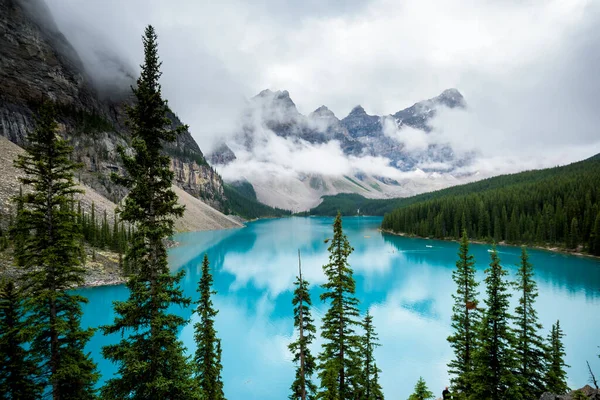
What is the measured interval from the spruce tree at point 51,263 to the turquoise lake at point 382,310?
13.2 meters

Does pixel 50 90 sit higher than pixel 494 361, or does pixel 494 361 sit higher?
pixel 50 90

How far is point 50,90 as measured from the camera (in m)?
114

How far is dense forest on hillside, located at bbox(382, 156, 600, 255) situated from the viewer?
75.5 metres

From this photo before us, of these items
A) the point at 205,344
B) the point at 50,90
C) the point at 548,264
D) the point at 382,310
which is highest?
the point at 50,90

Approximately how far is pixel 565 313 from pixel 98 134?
149 m

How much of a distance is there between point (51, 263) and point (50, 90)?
142 m

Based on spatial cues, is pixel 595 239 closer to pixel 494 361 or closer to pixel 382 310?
pixel 382 310

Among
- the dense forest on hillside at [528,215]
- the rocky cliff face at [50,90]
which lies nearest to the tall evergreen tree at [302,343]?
the dense forest on hillside at [528,215]

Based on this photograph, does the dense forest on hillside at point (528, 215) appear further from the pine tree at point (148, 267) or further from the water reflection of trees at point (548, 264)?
the pine tree at point (148, 267)

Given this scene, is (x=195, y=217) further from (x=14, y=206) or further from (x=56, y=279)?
(x=56, y=279)

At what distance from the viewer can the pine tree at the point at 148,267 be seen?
9391mm

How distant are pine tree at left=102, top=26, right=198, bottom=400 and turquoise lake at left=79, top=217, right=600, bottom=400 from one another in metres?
14.0

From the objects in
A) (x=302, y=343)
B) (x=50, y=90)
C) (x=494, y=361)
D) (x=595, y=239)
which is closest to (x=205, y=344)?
(x=302, y=343)

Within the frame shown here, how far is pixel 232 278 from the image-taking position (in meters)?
57.1
